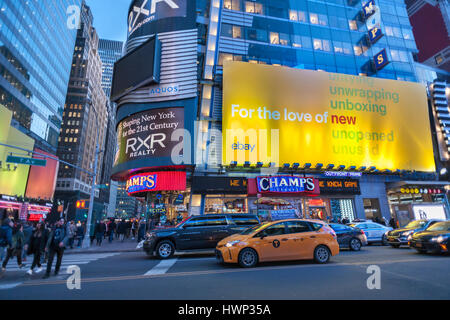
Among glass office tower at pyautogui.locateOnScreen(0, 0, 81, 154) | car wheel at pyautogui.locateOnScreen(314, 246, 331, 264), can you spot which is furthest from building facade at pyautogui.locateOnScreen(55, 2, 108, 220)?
car wheel at pyautogui.locateOnScreen(314, 246, 331, 264)

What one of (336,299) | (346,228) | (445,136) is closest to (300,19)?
(445,136)

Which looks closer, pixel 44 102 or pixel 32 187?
pixel 32 187

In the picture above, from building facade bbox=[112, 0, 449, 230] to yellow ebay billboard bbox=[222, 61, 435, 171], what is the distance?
0.15 m

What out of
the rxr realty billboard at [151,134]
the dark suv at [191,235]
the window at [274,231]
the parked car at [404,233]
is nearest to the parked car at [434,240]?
the parked car at [404,233]

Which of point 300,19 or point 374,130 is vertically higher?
point 300,19

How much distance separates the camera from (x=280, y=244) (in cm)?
848

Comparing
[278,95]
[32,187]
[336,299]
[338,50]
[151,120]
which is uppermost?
[338,50]

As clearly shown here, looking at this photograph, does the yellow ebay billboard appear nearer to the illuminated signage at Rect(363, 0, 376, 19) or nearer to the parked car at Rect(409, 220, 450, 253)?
the illuminated signage at Rect(363, 0, 376, 19)

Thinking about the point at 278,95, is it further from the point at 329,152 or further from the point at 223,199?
the point at 223,199

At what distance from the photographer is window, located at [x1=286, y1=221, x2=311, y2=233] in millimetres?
8859

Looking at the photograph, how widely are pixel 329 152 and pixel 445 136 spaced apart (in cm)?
1743

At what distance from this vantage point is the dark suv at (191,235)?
1149cm

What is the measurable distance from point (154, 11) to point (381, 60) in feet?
98.3

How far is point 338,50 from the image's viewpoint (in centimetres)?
3309
